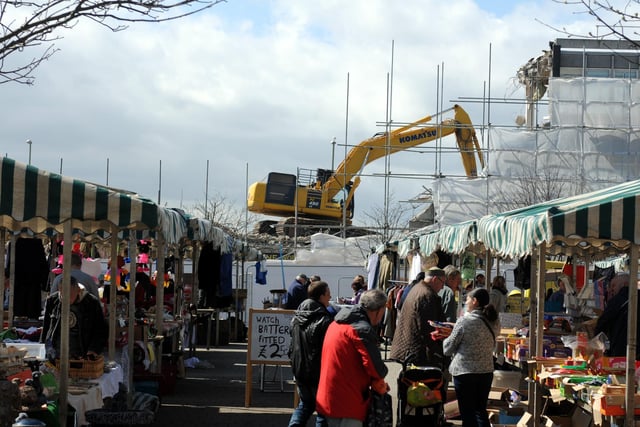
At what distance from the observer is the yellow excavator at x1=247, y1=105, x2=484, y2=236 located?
4144 cm

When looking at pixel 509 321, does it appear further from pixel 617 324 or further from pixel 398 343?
pixel 617 324

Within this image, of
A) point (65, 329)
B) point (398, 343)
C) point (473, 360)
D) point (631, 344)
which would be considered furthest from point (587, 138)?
point (65, 329)

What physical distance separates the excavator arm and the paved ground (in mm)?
22901

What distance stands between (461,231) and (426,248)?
→ 3961 millimetres

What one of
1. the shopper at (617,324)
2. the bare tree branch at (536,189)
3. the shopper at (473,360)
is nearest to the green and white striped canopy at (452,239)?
the shopper at (617,324)

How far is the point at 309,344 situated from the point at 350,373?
131cm

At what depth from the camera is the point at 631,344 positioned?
26.7ft

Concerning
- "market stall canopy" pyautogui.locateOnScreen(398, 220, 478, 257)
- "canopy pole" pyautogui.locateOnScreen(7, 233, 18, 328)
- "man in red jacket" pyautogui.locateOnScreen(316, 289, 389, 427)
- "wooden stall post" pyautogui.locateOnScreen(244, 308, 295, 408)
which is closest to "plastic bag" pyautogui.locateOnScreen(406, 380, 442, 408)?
"market stall canopy" pyautogui.locateOnScreen(398, 220, 478, 257)

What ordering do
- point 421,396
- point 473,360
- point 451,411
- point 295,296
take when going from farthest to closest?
point 295,296, point 451,411, point 421,396, point 473,360

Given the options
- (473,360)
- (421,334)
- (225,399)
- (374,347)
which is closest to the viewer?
(374,347)

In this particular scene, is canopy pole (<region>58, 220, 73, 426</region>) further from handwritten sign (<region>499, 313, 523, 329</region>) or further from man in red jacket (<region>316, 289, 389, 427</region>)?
handwritten sign (<region>499, 313, 523, 329</region>)

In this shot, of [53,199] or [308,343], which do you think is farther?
[308,343]

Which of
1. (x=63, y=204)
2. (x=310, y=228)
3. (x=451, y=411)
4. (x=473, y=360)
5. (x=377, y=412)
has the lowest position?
(x=451, y=411)

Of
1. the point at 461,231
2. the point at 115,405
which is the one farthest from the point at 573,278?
the point at 115,405
